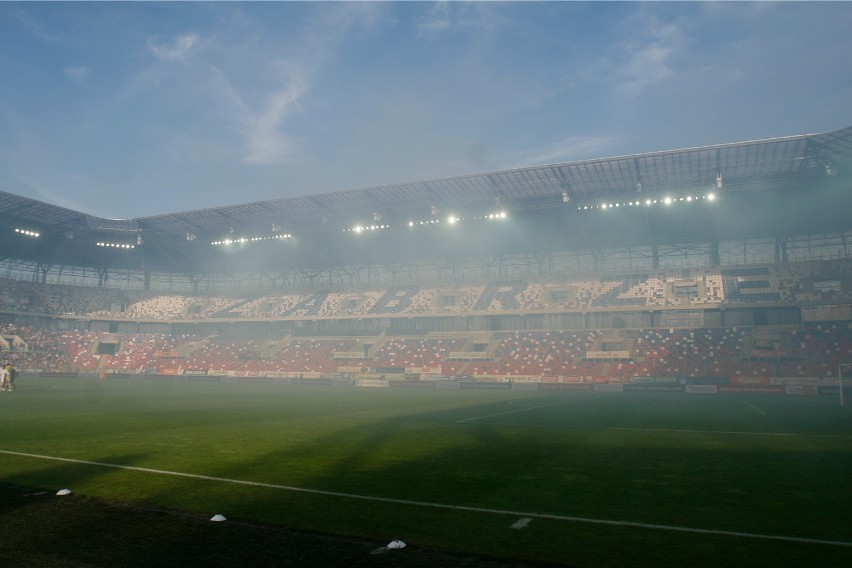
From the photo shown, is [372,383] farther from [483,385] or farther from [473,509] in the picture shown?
[473,509]

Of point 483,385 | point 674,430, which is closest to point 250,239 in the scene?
point 483,385

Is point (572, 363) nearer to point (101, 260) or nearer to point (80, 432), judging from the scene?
point (80, 432)

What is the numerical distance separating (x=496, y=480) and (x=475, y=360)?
1872 inches

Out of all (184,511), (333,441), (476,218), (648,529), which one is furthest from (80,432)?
(476,218)

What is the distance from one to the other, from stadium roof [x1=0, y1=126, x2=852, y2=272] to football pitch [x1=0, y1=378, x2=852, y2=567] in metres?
26.4

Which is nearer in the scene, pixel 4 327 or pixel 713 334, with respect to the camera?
pixel 713 334

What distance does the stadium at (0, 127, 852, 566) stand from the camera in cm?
805

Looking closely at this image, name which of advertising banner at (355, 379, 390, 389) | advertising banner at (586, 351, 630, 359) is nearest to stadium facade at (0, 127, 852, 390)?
advertising banner at (586, 351, 630, 359)

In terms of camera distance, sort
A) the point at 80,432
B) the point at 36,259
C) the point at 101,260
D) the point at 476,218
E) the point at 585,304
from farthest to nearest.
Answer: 1. the point at 101,260
2. the point at 36,259
3. the point at 585,304
4. the point at 476,218
5. the point at 80,432

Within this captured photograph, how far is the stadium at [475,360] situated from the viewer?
805 cm

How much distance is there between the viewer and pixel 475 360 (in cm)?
5725

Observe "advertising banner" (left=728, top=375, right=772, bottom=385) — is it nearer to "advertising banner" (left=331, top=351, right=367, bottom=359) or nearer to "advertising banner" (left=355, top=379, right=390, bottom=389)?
"advertising banner" (left=355, top=379, right=390, bottom=389)

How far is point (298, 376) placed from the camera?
61.2 metres

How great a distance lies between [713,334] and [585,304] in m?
12.7
